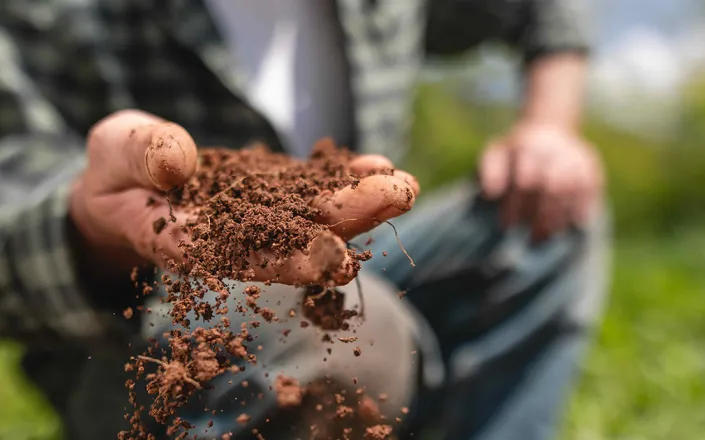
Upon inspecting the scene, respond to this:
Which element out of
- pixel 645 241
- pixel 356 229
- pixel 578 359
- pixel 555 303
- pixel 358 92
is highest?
pixel 356 229

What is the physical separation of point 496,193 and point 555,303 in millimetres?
374

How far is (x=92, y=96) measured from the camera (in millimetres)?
1458

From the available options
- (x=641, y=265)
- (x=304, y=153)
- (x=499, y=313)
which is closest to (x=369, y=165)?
(x=304, y=153)

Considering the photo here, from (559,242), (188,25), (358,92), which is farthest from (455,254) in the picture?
(188,25)

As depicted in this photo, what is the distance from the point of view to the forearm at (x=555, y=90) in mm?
1743

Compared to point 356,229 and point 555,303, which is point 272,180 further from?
point 555,303

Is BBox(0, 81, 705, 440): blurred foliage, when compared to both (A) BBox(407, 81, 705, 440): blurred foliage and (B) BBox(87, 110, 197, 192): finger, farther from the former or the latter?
(B) BBox(87, 110, 197, 192): finger

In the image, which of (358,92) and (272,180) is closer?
(272,180)

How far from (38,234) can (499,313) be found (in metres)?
1.11

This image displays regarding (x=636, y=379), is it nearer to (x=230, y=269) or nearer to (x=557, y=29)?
(x=557, y=29)

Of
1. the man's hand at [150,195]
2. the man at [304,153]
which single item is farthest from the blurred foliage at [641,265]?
the man's hand at [150,195]

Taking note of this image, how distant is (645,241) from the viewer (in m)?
5.71

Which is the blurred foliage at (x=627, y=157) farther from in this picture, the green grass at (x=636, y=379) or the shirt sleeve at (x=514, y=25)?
the shirt sleeve at (x=514, y=25)

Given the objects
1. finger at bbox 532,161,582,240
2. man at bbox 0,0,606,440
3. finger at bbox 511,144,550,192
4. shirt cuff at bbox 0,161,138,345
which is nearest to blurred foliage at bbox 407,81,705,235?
man at bbox 0,0,606,440
